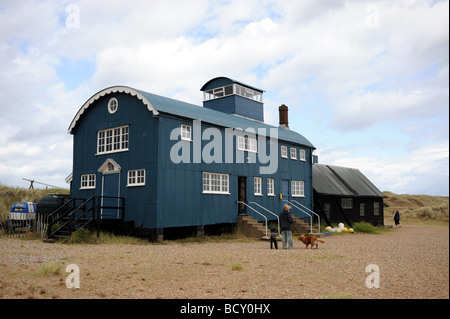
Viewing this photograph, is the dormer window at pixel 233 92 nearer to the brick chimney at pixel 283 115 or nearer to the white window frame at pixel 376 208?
the brick chimney at pixel 283 115

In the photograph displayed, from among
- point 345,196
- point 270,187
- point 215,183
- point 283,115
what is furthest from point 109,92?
point 345,196

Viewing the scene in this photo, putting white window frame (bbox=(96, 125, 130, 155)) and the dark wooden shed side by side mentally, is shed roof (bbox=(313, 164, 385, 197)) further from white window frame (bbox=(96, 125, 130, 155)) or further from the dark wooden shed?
white window frame (bbox=(96, 125, 130, 155))

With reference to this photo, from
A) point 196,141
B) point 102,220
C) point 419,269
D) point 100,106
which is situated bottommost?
point 419,269

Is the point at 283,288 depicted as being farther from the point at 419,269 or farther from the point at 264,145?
the point at 264,145

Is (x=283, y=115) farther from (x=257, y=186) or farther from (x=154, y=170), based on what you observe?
(x=154, y=170)

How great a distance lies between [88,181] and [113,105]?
4494 mm

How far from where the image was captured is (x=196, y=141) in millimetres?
20844

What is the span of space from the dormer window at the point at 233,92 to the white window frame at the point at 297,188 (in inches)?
273

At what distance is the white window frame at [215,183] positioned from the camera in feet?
70.6

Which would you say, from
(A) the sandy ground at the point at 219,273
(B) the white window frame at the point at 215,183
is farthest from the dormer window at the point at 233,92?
(A) the sandy ground at the point at 219,273

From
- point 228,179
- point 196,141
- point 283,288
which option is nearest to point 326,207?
point 228,179

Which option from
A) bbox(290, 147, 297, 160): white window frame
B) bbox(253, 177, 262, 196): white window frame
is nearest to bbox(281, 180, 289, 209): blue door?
bbox(290, 147, 297, 160): white window frame

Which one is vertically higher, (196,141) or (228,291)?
(196,141)
